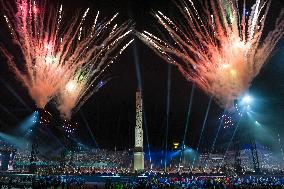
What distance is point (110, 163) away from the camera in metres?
Result: 114

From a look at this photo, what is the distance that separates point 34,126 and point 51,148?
3857 centimetres

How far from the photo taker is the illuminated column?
293 feet

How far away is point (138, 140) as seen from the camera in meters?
91.1

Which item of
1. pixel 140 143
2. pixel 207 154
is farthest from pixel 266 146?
pixel 140 143

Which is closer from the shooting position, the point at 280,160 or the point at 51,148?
the point at 280,160

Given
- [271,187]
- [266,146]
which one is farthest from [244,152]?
[271,187]

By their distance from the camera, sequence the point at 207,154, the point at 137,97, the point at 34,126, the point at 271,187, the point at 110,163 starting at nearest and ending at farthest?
the point at 271,187 → the point at 34,126 → the point at 137,97 → the point at 207,154 → the point at 110,163

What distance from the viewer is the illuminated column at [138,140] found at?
89.2 m

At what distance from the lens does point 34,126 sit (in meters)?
72.8

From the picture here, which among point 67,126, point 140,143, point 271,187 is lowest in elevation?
point 271,187

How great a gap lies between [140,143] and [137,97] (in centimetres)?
1363

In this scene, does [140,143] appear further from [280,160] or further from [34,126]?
[280,160]

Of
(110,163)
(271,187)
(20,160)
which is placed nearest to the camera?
(271,187)

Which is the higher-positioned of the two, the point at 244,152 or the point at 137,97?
the point at 137,97
